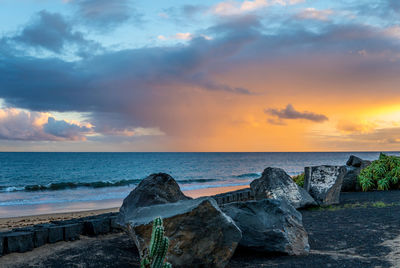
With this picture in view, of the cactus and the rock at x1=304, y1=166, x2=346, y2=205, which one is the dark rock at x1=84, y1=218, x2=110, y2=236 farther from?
the rock at x1=304, y1=166, x2=346, y2=205

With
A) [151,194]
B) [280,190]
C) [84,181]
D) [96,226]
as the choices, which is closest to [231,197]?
[280,190]

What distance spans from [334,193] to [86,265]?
Answer: 28.0 feet

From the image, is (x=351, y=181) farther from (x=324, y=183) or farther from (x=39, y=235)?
(x=39, y=235)

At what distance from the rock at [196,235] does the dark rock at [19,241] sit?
2.36m

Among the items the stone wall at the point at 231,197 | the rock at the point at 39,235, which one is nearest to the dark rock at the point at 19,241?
the rock at the point at 39,235

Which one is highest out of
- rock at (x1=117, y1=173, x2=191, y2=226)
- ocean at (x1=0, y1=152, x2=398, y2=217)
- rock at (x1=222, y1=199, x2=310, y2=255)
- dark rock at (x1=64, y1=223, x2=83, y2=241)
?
rock at (x1=117, y1=173, x2=191, y2=226)

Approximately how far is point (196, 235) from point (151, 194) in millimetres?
2332

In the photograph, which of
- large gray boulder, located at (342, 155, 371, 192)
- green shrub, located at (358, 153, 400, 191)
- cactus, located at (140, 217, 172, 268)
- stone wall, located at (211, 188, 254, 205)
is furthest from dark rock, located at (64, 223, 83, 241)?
green shrub, located at (358, 153, 400, 191)

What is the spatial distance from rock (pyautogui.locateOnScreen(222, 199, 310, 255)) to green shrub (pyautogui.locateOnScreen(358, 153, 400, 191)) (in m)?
9.50

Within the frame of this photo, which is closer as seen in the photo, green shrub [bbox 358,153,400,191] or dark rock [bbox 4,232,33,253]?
dark rock [bbox 4,232,33,253]

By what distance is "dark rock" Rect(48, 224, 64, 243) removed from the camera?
22.0 feet

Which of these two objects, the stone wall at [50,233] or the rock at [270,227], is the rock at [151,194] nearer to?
the stone wall at [50,233]

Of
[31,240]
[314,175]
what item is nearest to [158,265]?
[31,240]

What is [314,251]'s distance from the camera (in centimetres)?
614
